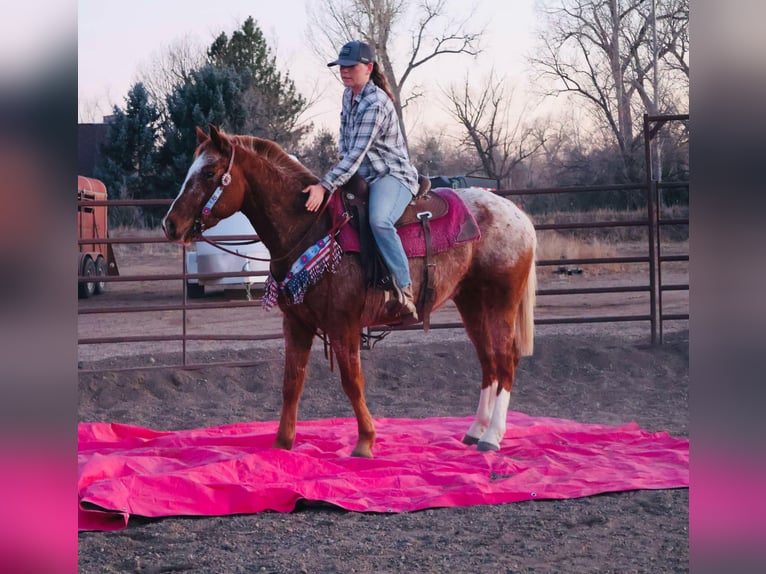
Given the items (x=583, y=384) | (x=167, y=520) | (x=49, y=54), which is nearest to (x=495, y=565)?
(x=167, y=520)

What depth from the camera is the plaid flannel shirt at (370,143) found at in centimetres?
488

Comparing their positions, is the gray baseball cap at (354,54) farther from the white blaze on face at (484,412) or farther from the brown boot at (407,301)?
the white blaze on face at (484,412)

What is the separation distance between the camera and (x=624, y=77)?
71.8 ft

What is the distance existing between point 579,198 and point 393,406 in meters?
17.2

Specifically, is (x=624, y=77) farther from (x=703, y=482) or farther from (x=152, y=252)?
(x=703, y=482)

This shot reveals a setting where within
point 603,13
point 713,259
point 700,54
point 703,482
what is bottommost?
point 703,482

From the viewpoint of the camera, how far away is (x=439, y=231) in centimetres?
518

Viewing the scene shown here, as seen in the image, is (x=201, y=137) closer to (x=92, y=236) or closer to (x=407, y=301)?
(x=407, y=301)

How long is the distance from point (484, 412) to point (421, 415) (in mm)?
1292

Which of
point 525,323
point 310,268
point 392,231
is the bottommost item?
point 525,323

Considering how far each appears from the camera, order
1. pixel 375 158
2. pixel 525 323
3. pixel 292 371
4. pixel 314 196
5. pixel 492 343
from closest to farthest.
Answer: pixel 314 196 < pixel 375 158 < pixel 292 371 < pixel 492 343 < pixel 525 323

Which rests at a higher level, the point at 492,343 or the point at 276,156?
the point at 276,156

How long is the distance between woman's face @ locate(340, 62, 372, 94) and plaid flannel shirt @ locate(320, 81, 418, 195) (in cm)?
4

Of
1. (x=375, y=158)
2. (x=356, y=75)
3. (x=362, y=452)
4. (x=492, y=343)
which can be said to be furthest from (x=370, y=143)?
(x=362, y=452)
